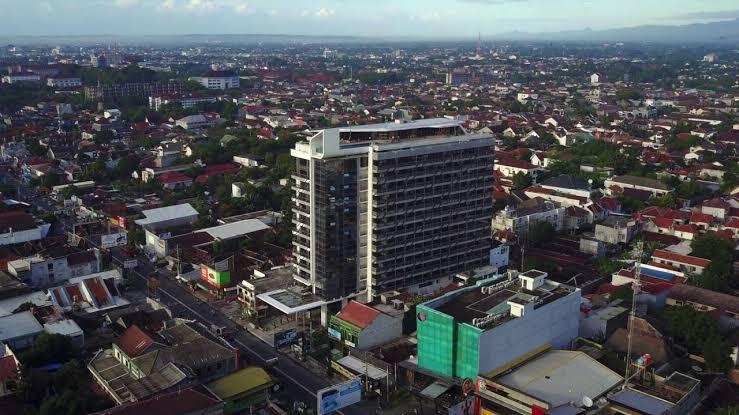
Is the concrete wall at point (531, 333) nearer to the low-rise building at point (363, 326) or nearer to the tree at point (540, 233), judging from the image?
the low-rise building at point (363, 326)

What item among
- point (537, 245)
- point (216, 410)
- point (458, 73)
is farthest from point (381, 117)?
point (216, 410)

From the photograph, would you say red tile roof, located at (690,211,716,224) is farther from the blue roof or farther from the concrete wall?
the concrete wall

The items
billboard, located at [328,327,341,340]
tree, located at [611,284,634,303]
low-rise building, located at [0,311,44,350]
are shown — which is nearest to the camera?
low-rise building, located at [0,311,44,350]

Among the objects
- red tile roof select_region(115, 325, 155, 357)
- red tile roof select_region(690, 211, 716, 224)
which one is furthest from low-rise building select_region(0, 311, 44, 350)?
red tile roof select_region(690, 211, 716, 224)

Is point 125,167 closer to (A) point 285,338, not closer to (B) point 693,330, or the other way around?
(A) point 285,338

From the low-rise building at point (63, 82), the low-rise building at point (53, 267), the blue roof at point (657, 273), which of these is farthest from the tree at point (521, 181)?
the low-rise building at point (63, 82)

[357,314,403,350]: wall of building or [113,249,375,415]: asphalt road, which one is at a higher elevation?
[357,314,403,350]: wall of building
